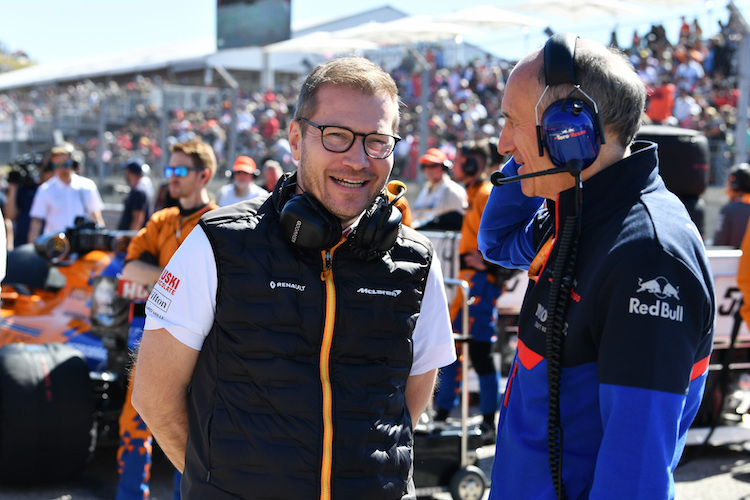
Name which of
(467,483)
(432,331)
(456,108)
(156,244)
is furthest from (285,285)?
(456,108)

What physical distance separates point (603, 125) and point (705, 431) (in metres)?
4.61

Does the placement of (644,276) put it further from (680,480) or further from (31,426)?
(680,480)

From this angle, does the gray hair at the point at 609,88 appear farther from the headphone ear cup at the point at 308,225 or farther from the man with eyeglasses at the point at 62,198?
the man with eyeglasses at the point at 62,198

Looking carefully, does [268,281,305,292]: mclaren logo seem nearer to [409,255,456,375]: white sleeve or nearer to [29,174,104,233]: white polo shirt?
[409,255,456,375]: white sleeve

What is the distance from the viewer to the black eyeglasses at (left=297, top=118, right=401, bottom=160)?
1.95 metres

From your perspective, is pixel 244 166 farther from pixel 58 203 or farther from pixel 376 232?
pixel 376 232

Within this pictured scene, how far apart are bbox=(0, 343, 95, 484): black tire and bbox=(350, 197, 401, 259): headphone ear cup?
315 cm

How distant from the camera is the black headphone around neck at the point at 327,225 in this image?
1887 mm

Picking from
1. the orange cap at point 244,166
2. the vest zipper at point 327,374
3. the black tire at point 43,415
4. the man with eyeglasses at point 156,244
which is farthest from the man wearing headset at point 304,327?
the orange cap at point 244,166

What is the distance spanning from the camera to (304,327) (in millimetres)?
1903

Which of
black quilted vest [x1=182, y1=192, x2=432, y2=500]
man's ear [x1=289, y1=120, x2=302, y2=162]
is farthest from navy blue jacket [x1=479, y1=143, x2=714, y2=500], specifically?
man's ear [x1=289, y1=120, x2=302, y2=162]

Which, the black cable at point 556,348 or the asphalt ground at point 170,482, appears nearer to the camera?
the black cable at point 556,348

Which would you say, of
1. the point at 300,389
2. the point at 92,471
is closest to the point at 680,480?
the point at 92,471

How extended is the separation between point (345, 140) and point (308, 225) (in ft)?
A: 0.80
